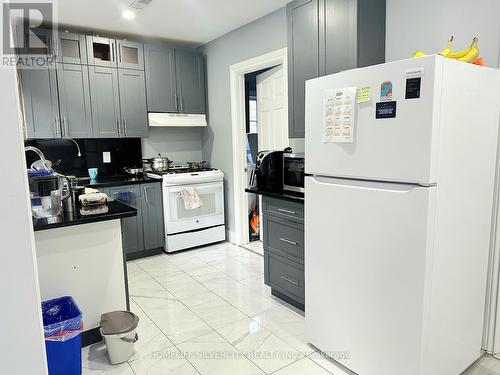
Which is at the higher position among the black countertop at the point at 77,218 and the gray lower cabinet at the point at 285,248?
the black countertop at the point at 77,218

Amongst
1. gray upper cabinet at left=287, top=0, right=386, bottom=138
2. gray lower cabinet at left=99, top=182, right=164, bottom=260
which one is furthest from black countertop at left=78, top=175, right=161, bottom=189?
gray upper cabinet at left=287, top=0, right=386, bottom=138

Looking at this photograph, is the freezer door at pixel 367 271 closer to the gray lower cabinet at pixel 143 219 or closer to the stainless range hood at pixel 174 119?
the gray lower cabinet at pixel 143 219

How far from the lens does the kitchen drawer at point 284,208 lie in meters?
2.51

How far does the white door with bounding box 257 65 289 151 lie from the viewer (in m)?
3.68

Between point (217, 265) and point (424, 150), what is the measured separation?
2.73 metres

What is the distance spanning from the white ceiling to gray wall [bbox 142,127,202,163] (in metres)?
1.22

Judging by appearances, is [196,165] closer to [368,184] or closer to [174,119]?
[174,119]

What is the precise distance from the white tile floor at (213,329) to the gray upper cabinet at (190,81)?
2.13 meters

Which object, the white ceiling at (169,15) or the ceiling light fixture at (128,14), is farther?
the ceiling light fixture at (128,14)

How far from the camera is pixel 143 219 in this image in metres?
4.01

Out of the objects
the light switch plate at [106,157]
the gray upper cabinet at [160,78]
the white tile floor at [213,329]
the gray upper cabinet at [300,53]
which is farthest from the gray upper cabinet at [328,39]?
the light switch plate at [106,157]

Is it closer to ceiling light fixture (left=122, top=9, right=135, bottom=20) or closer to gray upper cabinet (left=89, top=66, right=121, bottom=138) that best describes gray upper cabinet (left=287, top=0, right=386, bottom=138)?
ceiling light fixture (left=122, top=9, right=135, bottom=20)

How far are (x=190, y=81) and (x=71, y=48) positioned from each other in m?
1.42

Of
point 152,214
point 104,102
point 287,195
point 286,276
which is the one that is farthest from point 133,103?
point 286,276
